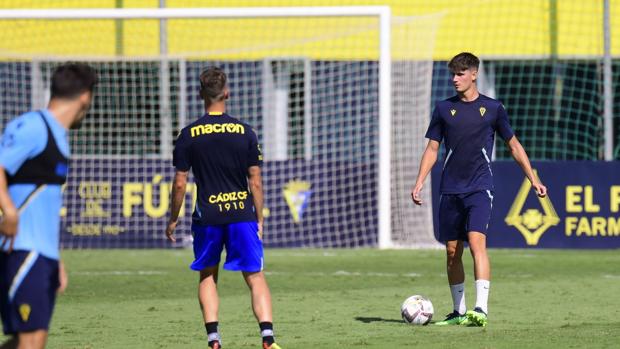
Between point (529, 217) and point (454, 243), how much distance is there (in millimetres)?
7782

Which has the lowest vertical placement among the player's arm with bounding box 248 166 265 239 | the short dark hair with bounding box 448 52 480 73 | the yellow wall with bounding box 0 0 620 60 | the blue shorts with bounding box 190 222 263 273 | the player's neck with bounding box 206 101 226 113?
the blue shorts with bounding box 190 222 263 273

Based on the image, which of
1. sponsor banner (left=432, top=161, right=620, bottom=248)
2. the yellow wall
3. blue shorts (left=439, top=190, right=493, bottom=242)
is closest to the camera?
blue shorts (left=439, top=190, right=493, bottom=242)

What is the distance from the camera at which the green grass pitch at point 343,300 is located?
9336 mm

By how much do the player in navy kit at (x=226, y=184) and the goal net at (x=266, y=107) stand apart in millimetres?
9533

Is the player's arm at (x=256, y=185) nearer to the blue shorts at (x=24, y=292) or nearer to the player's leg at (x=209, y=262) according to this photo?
the player's leg at (x=209, y=262)

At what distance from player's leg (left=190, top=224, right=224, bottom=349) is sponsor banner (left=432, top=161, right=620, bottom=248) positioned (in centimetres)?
982

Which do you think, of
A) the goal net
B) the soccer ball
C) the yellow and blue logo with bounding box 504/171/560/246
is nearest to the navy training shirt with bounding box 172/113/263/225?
the soccer ball

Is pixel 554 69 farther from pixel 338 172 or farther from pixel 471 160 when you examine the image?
pixel 471 160

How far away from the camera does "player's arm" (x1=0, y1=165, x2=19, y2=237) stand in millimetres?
5832

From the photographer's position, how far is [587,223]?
18.0 meters

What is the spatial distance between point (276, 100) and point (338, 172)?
2280 mm

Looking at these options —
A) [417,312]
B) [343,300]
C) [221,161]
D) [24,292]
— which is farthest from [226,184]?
[343,300]

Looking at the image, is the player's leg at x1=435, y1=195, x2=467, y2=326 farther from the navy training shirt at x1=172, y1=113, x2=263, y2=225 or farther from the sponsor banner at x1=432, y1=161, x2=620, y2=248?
the sponsor banner at x1=432, y1=161, x2=620, y2=248

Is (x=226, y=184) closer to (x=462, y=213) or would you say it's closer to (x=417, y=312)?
(x=417, y=312)
